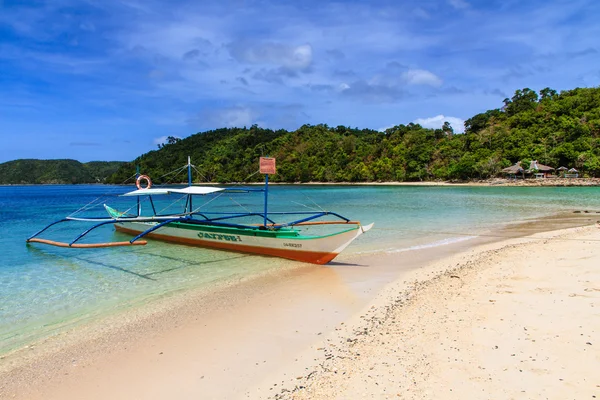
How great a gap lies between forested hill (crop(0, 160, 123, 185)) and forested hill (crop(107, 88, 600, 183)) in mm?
39196

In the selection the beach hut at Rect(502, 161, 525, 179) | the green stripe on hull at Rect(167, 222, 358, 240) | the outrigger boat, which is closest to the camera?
the outrigger boat

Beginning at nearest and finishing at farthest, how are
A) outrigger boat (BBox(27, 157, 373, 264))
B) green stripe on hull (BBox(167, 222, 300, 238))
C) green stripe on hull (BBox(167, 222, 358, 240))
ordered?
outrigger boat (BBox(27, 157, 373, 264)), green stripe on hull (BBox(167, 222, 358, 240)), green stripe on hull (BBox(167, 222, 300, 238))

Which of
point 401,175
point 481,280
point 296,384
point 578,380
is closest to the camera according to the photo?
point 578,380

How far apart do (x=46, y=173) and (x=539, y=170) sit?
179299mm

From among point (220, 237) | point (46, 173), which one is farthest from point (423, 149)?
point (46, 173)

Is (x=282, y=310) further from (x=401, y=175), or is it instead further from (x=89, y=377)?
(x=401, y=175)

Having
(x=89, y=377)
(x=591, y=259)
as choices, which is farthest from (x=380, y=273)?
(x=89, y=377)

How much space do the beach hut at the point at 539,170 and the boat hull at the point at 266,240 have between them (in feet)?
207

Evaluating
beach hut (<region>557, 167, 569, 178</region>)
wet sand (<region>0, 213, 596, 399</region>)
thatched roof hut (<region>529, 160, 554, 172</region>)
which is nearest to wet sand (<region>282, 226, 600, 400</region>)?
wet sand (<region>0, 213, 596, 399</region>)

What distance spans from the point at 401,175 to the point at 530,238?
75.1 metres

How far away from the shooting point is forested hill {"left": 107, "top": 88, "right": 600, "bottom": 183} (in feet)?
217

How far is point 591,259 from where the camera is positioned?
25.5ft

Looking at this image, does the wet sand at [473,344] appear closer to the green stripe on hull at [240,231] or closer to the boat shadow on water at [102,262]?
the green stripe on hull at [240,231]

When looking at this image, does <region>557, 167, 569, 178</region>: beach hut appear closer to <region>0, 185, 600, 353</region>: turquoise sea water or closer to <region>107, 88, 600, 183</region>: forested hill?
<region>107, 88, 600, 183</region>: forested hill
